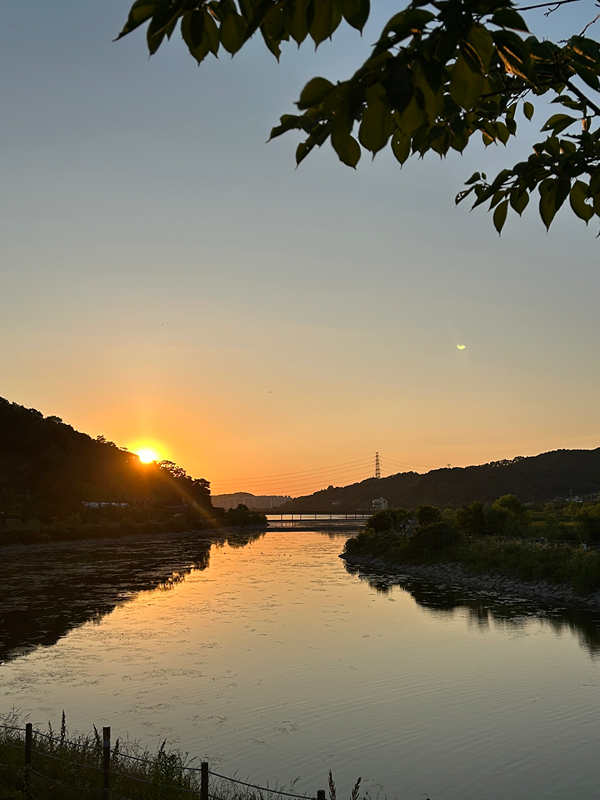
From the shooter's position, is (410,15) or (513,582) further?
(513,582)

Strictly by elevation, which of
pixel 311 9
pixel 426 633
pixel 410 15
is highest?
pixel 311 9

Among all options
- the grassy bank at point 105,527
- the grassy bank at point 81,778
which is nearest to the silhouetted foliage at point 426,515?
the grassy bank at point 105,527

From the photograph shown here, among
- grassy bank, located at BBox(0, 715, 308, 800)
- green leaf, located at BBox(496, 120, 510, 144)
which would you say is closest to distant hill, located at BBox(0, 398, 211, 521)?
grassy bank, located at BBox(0, 715, 308, 800)

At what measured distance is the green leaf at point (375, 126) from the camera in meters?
1.86

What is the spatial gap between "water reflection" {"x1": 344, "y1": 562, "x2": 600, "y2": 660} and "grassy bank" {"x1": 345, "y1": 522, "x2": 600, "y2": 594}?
2.84 m

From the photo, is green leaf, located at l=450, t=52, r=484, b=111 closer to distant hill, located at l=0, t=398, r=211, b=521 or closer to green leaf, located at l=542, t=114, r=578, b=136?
green leaf, located at l=542, t=114, r=578, b=136

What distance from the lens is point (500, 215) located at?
9.59ft

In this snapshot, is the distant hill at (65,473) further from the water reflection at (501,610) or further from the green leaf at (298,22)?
the green leaf at (298,22)

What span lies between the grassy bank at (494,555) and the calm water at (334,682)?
4.67 m

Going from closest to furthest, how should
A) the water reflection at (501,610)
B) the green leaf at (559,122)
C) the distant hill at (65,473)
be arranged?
the green leaf at (559,122) < the water reflection at (501,610) < the distant hill at (65,473)

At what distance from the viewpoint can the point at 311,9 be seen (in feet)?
6.05

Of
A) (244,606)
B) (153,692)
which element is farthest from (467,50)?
(244,606)

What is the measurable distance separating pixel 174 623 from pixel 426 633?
11.8 m

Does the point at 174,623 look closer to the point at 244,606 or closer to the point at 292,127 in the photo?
the point at 244,606
